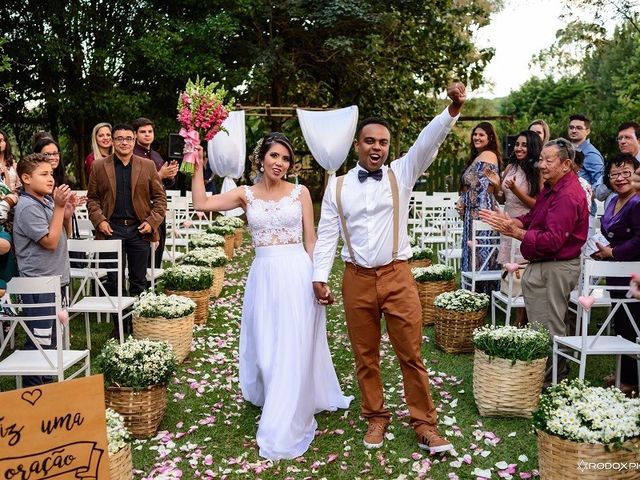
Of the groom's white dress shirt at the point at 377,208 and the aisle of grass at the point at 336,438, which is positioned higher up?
the groom's white dress shirt at the point at 377,208

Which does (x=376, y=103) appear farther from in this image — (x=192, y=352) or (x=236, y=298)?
(x=192, y=352)

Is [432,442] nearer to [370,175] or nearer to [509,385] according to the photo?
[509,385]

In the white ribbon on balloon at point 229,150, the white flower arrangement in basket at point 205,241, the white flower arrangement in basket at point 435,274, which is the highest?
the white ribbon on balloon at point 229,150

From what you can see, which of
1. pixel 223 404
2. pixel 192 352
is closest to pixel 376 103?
pixel 192 352

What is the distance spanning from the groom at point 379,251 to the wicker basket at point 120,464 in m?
1.53

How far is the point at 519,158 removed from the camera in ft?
20.7

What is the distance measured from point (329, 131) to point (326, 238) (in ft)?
41.5

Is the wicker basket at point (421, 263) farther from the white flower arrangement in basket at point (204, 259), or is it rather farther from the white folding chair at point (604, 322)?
the white folding chair at point (604, 322)

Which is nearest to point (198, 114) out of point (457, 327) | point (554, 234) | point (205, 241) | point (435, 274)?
point (554, 234)

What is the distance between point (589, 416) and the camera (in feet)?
10.3

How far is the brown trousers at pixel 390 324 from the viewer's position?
379 cm

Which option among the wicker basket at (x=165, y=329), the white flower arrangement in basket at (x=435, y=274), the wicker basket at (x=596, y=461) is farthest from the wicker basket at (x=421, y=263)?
the wicker basket at (x=596, y=461)

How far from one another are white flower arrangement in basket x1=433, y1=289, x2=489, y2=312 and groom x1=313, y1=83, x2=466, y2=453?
1978mm

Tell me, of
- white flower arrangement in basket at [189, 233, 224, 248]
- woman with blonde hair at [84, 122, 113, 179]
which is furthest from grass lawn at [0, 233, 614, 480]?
white flower arrangement in basket at [189, 233, 224, 248]
